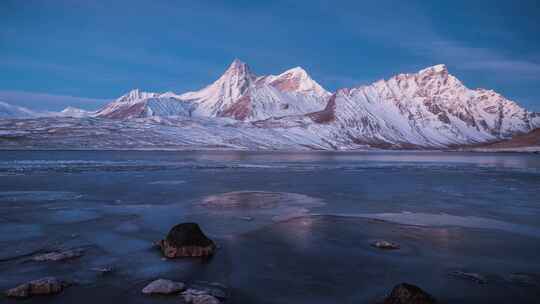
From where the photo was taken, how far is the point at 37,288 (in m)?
10.7

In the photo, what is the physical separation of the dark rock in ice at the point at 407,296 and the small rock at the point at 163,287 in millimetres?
5022

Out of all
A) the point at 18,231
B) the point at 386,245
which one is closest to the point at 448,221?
the point at 386,245

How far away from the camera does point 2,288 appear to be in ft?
35.7

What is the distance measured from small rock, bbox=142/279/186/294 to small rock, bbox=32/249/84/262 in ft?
13.4

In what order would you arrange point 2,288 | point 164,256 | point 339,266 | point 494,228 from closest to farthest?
point 2,288, point 339,266, point 164,256, point 494,228

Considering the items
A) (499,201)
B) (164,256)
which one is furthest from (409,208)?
(164,256)

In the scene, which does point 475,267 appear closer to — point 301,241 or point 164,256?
point 301,241

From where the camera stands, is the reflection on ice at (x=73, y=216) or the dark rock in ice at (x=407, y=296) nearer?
the dark rock in ice at (x=407, y=296)

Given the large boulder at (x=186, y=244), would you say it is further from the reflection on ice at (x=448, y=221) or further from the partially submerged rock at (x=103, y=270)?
the reflection on ice at (x=448, y=221)

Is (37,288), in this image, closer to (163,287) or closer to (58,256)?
(163,287)

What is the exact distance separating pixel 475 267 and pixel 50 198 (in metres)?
24.4

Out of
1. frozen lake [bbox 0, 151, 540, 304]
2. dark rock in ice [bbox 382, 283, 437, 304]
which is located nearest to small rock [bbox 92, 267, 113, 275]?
frozen lake [bbox 0, 151, 540, 304]

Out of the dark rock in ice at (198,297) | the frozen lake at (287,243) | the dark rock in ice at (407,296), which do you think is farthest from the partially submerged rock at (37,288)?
the dark rock in ice at (407,296)

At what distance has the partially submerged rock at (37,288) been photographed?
34.3ft
